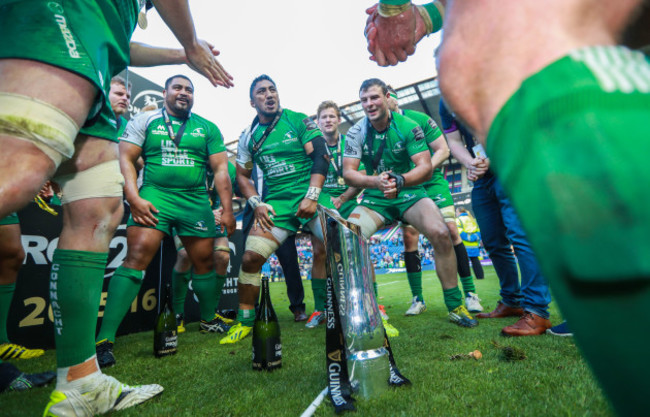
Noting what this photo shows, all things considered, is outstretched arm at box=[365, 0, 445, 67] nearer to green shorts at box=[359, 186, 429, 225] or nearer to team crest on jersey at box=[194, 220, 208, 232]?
green shorts at box=[359, 186, 429, 225]

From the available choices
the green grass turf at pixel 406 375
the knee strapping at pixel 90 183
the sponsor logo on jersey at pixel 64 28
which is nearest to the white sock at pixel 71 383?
the green grass turf at pixel 406 375

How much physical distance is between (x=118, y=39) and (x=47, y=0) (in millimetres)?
306

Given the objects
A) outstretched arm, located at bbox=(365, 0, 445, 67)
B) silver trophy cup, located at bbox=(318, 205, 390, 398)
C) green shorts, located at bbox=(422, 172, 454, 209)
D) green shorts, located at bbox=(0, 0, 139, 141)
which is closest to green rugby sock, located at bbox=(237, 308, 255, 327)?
silver trophy cup, located at bbox=(318, 205, 390, 398)

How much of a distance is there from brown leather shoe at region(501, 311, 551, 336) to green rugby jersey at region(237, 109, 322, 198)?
2.49 metres

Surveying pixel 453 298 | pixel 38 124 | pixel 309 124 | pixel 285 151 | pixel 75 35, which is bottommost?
pixel 453 298

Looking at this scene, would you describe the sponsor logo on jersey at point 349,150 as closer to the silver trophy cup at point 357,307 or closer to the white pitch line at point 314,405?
the silver trophy cup at point 357,307

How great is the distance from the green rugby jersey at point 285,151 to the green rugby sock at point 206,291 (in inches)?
46.6

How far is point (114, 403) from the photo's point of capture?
61.6 inches

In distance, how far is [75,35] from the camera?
1251 mm

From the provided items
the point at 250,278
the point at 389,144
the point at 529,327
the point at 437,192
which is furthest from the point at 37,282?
the point at 437,192

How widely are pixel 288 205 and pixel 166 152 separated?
1.41m

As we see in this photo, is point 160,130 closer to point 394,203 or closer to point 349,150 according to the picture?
point 349,150

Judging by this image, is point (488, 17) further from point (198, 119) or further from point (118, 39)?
point (198, 119)

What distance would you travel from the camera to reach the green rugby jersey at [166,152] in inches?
152
